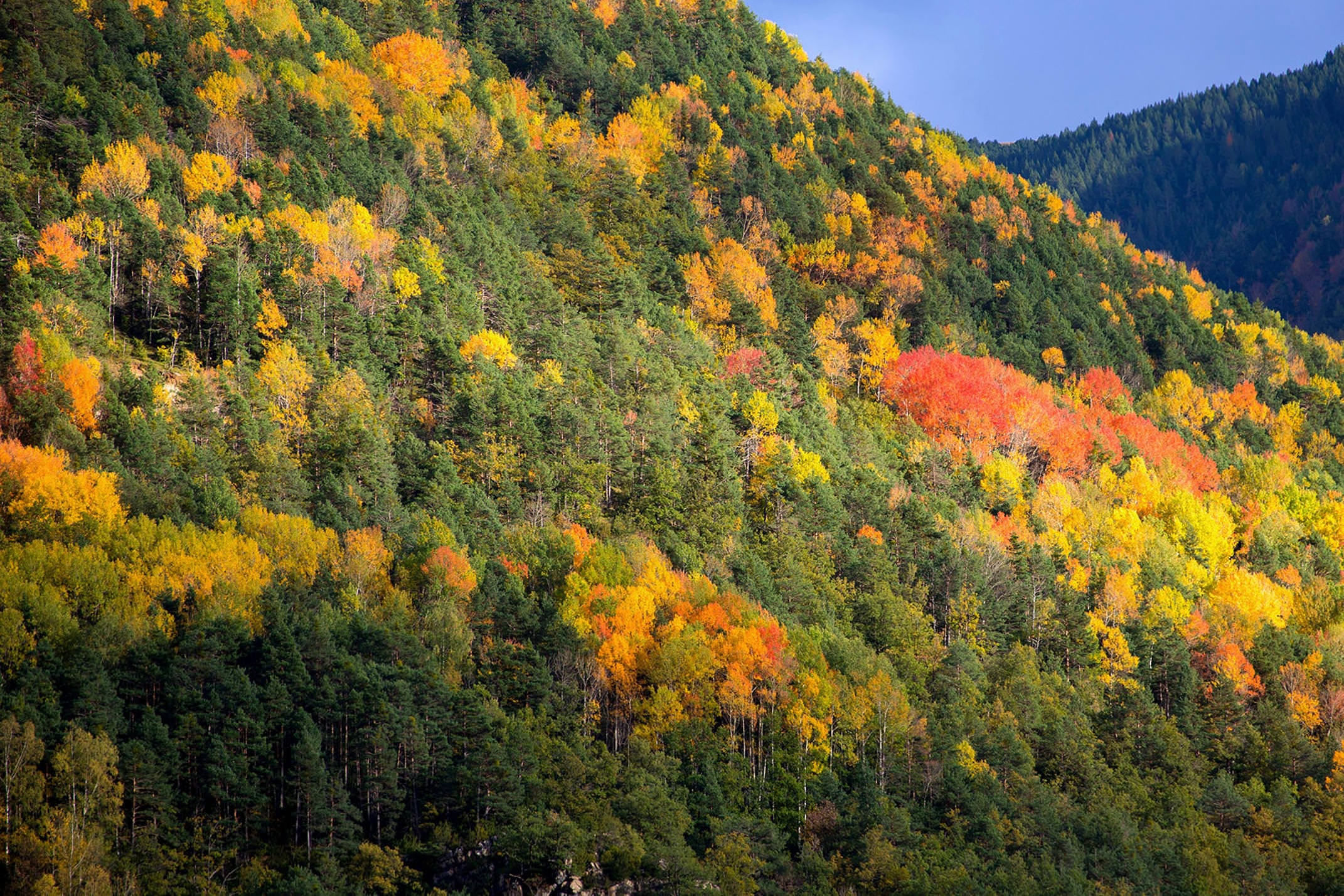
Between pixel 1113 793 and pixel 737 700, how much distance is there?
95.9 ft

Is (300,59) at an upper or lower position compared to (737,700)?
upper

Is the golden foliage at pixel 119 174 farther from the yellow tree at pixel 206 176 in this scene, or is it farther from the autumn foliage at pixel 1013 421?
the autumn foliage at pixel 1013 421

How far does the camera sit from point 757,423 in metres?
114

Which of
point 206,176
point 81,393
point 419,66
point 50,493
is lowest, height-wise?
point 50,493

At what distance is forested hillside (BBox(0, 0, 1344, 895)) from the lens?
68.4m

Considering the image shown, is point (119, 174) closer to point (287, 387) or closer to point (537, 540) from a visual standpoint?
point (287, 387)

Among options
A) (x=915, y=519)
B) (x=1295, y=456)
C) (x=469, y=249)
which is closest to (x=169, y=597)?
(x=469, y=249)

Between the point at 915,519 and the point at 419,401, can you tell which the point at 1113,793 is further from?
the point at 419,401

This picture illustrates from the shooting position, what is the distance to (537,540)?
8925 centimetres

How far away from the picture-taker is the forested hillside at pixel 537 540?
68375 millimetres

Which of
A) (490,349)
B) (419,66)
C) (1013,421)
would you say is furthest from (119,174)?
(1013,421)

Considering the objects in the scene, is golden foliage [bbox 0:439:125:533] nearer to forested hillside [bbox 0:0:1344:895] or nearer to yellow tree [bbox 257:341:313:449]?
forested hillside [bbox 0:0:1344:895]

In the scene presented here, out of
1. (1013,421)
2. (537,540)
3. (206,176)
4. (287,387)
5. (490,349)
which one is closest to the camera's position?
(537,540)

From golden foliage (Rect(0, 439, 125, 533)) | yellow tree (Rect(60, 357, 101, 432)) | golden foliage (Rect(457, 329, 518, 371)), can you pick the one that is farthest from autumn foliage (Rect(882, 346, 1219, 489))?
golden foliage (Rect(0, 439, 125, 533))
